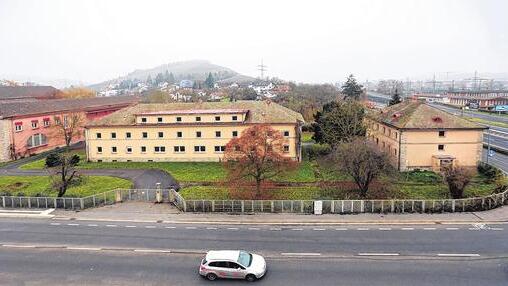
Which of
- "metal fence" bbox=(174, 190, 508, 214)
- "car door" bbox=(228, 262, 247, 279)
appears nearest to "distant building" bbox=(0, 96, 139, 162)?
"metal fence" bbox=(174, 190, 508, 214)

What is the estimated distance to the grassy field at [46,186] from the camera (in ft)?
143

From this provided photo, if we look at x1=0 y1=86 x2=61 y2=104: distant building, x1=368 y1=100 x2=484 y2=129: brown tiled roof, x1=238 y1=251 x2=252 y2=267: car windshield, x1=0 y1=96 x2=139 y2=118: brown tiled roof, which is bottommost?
x1=238 y1=251 x2=252 y2=267: car windshield

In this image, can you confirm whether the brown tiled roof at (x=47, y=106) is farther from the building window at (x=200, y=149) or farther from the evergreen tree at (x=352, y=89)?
the evergreen tree at (x=352, y=89)

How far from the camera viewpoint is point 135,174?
171 feet

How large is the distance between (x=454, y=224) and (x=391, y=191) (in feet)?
29.9

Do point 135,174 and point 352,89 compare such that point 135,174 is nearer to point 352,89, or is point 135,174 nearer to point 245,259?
point 245,259

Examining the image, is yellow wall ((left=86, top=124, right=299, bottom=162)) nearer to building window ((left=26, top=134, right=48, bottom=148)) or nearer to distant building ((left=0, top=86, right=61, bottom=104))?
building window ((left=26, top=134, right=48, bottom=148))

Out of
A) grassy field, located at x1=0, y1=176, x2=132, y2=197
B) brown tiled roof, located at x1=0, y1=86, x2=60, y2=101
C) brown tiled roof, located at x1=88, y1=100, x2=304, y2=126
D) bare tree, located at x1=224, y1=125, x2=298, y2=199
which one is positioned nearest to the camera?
bare tree, located at x1=224, y1=125, x2=298, y2=199

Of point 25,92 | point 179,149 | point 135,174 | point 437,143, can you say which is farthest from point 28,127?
point 437,143

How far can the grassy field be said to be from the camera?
43484mm

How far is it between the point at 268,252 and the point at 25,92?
112m

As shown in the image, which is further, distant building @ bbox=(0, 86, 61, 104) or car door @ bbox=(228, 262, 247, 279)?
distant building @ bbox=(0, 86, 61, 104)

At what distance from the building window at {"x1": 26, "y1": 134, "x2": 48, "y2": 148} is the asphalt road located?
44264 millimetres

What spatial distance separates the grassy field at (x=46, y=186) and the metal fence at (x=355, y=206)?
45.3ft
